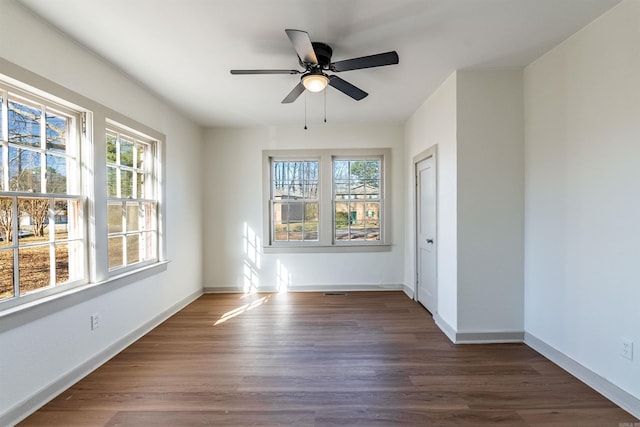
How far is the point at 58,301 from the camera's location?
6.74ft

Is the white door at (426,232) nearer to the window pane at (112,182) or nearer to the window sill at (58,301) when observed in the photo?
the window sill at (58,301)

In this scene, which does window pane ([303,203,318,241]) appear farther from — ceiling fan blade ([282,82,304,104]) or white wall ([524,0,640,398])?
white wall ([524,0,640,398])

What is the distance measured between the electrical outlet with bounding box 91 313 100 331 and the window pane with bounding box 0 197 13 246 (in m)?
0.86

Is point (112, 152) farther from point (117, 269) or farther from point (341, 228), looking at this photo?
point (341, 228)

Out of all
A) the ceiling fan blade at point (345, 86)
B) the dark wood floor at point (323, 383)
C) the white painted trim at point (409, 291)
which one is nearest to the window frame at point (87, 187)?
the dark wood floor at point (323, 383)

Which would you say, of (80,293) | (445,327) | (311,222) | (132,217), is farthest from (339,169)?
(80,293)

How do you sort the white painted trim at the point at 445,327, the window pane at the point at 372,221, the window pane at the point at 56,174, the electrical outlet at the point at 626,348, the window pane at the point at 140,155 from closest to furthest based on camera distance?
1. the electrical outlet at the point at 626,348
2. the window pane at the point at 56,174
3. the white painted trim at the point at 445,327
4. the window pane at the point at 140,155
5. the window pane at the point at 372,221

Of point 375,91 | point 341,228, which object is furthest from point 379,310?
point 375,91

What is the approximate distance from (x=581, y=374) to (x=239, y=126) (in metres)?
4.75

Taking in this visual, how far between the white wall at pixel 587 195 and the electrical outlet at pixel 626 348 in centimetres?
3

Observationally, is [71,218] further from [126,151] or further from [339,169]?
[339,169]

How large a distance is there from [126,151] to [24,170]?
1.10m

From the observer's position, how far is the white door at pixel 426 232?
3.45m

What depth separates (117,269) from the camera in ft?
9.05
